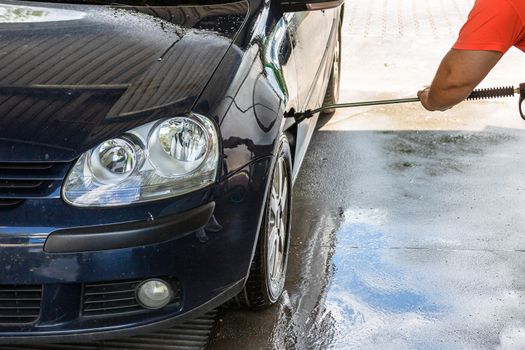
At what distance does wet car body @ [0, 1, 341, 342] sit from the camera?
7.55 ft

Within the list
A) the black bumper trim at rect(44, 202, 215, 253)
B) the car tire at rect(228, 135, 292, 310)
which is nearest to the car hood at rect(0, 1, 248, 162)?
the black bumper trim at rect(44, 202, 215, 253)

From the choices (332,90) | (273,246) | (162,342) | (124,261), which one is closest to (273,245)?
(273,246)

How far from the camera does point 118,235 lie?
2.29 metres

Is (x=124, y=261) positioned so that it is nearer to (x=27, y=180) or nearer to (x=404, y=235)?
(x=27, y=180)

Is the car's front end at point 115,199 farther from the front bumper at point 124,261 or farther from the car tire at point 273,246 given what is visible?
the car tire at point 273,246

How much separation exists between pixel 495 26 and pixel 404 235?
5.48 feet

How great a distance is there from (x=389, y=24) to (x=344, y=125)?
11.0 feet

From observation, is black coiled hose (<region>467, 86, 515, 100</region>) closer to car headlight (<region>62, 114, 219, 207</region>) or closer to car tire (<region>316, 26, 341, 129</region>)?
car headlight (<region>62, 114, 219, 207</region>)

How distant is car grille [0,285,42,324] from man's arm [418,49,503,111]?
1487 millimetres

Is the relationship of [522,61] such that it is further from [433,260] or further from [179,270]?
[179,270]

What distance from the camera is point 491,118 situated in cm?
573

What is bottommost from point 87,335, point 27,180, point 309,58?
point 309,58

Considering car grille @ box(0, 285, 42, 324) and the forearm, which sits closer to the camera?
car grille @ box(0, 285, 42, 324)

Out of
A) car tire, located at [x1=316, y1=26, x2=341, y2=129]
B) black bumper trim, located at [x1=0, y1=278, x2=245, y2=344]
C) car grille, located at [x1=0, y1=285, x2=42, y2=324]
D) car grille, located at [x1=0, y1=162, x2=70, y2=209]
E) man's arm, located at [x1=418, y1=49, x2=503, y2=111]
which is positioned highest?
car grille, located at [x1=0, y1=162, x2=70, y2=209]
